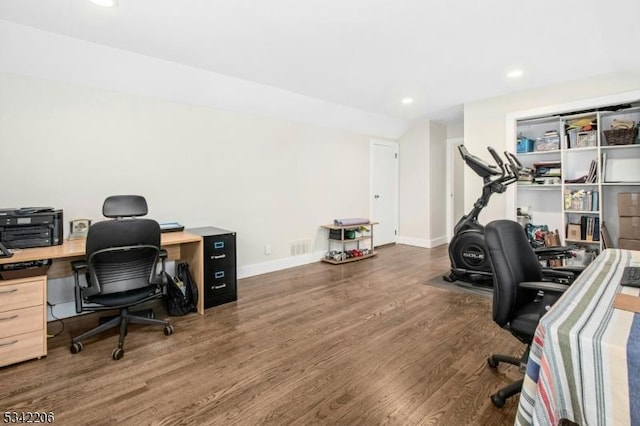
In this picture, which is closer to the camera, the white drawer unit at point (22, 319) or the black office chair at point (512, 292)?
the black office chair at point (512, 292)

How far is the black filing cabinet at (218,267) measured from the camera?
10.4 feet

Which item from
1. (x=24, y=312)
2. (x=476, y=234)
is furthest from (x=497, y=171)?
(x=24, y=312)

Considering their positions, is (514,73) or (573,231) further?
(573,231)

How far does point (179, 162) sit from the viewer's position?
11.9 feet

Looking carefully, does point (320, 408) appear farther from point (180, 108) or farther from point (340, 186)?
point (340, 186)

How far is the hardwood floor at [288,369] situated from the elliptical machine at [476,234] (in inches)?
22.8

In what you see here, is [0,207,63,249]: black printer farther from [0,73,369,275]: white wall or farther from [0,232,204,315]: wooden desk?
[0,73,369,275]: white wall

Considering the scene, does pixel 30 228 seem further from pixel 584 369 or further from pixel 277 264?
pixel 584 369

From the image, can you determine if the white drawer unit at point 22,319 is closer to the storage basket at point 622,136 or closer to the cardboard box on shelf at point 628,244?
the cardboard box on shelf at point 628,244

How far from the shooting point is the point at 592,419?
82cm

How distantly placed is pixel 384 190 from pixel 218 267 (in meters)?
3.91

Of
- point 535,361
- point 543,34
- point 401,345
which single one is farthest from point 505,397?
point 543,34

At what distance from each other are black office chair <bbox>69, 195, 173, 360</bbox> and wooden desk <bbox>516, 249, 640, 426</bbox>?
2462 mm

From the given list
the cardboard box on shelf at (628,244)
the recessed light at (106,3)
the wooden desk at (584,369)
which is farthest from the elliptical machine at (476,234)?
the recessed light at (106,3)
